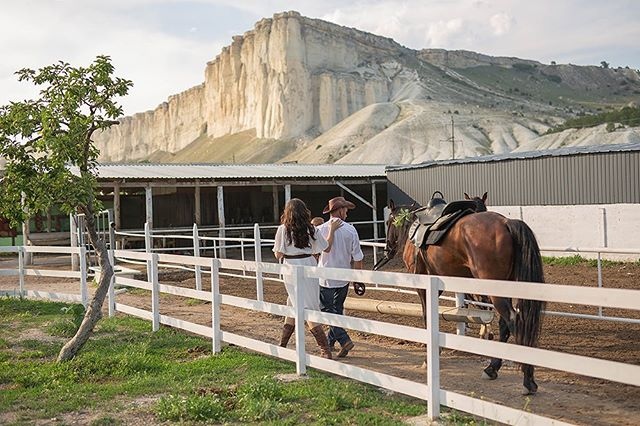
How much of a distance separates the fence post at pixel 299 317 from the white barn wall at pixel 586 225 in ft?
39.6

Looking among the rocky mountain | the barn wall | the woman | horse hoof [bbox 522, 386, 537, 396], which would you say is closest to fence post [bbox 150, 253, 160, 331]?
the woman

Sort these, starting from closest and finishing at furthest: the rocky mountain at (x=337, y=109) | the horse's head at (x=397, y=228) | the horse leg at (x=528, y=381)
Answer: the horse leg at (x=528, y=381) → the horse's head at (x=397, y=228) → the rocky mountain at (x=337, y=109)

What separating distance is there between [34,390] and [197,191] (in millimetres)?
16349

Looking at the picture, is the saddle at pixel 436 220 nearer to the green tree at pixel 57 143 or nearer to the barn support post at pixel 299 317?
the barn support post at pixel 299 317

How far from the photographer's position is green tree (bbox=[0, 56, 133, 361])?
23.5 feet

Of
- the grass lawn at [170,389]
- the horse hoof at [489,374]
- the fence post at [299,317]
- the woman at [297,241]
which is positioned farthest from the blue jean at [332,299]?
the horse hoof at [489,374]

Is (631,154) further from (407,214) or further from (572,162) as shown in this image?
(407,214)

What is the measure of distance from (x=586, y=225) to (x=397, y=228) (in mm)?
11602

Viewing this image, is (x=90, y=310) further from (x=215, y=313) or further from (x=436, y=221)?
(x=436, y=221)

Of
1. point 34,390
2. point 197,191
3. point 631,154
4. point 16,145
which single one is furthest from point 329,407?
point 197,191

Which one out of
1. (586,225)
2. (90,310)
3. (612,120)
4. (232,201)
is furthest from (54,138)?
(612,120)

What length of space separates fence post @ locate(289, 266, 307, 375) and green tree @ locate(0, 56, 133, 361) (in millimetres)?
2511

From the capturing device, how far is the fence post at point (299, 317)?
6.34m

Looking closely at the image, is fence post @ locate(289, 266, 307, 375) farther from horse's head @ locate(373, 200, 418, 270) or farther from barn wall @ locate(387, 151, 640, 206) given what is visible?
barn wall @ locate(387, 151, 640, 206)
